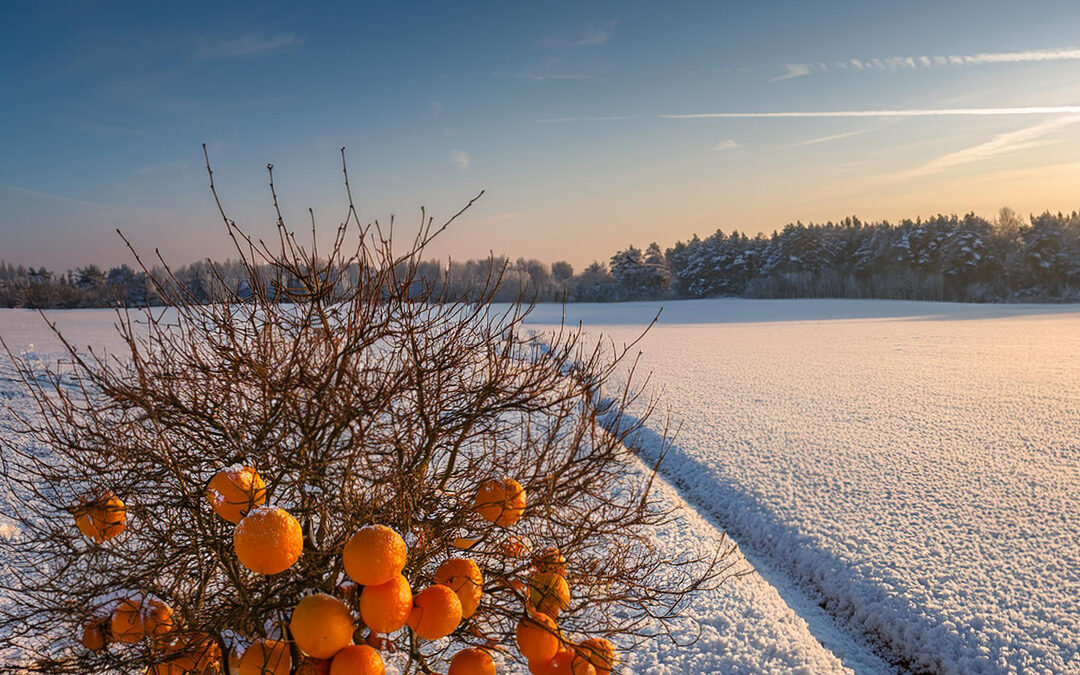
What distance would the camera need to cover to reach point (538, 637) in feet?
6.87

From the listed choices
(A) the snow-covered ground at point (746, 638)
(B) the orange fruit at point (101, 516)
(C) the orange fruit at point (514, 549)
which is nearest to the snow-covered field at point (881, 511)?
(A) the snow-covered ground at point (746, 638)

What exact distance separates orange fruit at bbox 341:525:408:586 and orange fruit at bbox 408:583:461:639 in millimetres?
205

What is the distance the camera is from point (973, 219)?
1786 inches

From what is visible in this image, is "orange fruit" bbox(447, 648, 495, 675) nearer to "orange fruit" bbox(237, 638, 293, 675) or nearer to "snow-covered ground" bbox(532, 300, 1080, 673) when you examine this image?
"orange fruit" bbox(237, 638, 293, 675)

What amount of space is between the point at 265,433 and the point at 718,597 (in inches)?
150

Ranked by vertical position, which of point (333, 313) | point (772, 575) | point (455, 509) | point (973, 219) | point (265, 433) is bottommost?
point (772, 575)

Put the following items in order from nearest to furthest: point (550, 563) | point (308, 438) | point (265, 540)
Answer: point (265, 540) < point (308, 438) < point (550, 563)

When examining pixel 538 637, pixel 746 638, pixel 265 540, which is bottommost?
pixel 746 638

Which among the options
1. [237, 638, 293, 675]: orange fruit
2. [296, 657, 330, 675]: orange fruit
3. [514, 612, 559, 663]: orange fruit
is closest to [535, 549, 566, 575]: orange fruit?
[514, 612, 559, 663]: orange fruit

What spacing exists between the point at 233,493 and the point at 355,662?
61cm

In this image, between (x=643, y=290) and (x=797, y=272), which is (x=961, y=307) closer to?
(x=797, y=272)

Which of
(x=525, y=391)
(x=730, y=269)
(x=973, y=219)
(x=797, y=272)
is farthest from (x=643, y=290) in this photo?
(x=525, y=391)

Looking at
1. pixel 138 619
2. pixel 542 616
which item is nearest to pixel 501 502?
pixel 542 616

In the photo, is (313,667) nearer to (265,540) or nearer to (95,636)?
(265,540)
